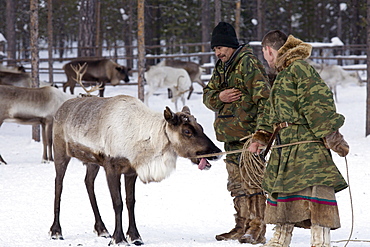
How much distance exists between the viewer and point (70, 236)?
4781mm

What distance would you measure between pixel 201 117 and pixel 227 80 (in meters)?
10.1

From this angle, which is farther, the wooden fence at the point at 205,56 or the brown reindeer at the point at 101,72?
the wooden fence at the point at 205,56

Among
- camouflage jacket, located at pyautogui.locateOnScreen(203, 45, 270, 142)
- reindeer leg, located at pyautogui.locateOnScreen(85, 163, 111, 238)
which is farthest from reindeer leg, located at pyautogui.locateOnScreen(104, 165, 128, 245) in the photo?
camouflage jacket, located at pyautogui.locateOnScreen(203, 45, 270, 142)

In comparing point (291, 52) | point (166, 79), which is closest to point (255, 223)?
point (291, 52)

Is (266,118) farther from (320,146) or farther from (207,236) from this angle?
(207,236)

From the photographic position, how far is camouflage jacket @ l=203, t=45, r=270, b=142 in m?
4.11

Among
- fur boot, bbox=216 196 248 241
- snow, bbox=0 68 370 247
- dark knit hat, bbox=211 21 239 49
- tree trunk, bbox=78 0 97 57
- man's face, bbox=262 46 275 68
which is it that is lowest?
snow, bbox=0 68 370 247

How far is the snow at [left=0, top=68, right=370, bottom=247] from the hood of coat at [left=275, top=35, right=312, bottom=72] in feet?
4.63

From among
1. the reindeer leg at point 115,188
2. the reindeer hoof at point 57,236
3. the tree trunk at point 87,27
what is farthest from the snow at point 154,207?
the tree trunk at point 87,27

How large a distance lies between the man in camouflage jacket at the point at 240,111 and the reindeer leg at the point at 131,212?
2.22 feet

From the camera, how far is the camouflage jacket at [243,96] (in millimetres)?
4113

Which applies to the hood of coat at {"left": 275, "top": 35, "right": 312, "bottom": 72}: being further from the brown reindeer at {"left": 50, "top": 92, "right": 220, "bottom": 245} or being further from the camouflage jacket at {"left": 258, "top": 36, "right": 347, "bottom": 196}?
the brown reindeer at {"left": 50, "top": 92, "right": 220, "bottom": 245}

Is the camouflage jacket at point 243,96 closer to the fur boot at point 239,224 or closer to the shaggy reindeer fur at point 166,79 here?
the fur boot at point 239,224

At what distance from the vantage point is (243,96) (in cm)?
418
